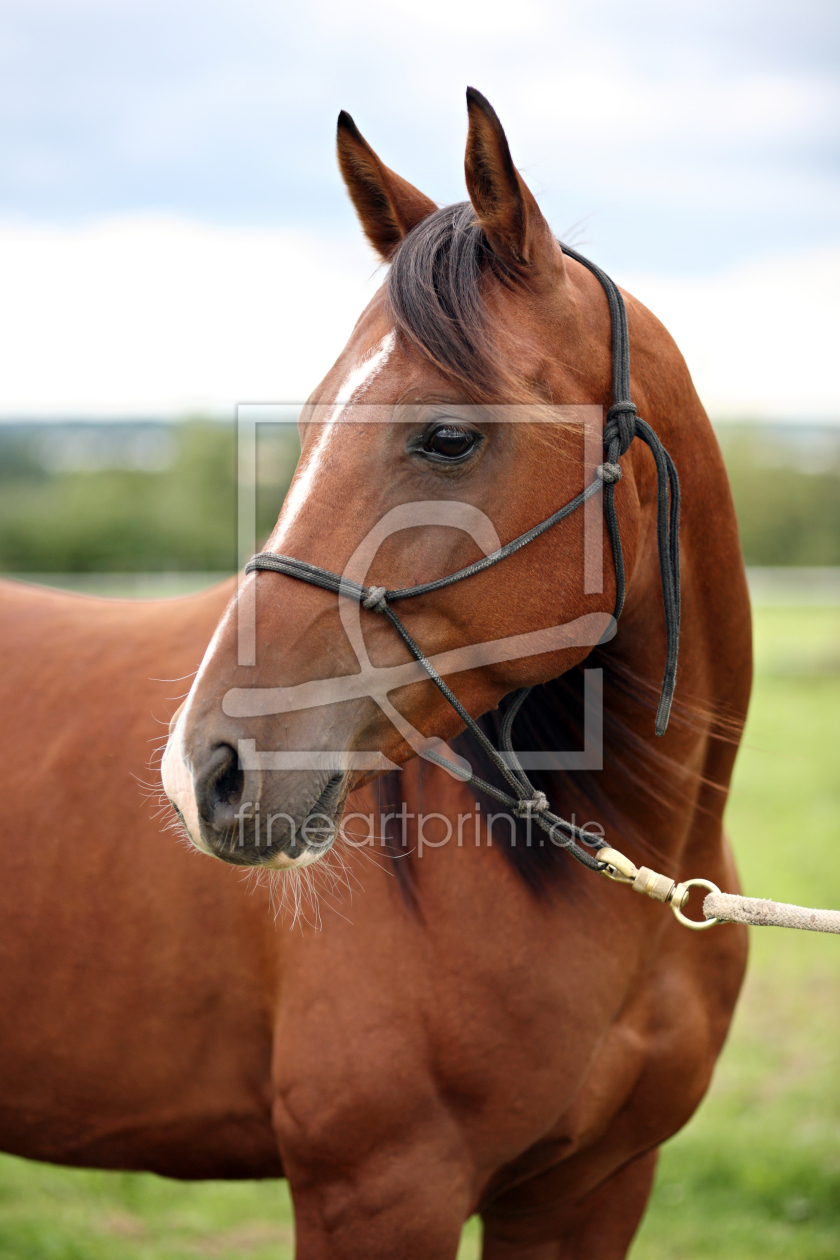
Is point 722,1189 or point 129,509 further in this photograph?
point 129,509

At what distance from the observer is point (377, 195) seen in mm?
2107

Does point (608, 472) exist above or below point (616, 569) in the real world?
above

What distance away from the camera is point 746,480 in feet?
206

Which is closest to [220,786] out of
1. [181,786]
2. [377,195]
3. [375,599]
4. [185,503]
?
[181,786]

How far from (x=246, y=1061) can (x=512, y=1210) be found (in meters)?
0.83

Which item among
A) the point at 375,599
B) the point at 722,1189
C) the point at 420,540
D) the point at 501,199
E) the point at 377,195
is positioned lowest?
the point at 722,1189

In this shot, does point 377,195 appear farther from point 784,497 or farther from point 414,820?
point 784,497

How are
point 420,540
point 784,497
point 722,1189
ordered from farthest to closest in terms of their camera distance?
1. point 784,497
2. point 722,1189
3. point 420,540

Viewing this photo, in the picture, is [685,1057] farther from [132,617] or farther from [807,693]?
[807,693]

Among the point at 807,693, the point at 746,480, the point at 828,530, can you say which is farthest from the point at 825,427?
the point at 807,693

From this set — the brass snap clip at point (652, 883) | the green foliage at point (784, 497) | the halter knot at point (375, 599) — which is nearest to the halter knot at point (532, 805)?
the brass snap clip at point (652, 883)

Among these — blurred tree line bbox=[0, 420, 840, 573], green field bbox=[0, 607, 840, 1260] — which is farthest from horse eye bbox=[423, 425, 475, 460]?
blurred tree line bbox=[0, 420, 840, 573]

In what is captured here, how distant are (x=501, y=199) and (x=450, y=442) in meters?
0.47

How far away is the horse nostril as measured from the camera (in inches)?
64.2
